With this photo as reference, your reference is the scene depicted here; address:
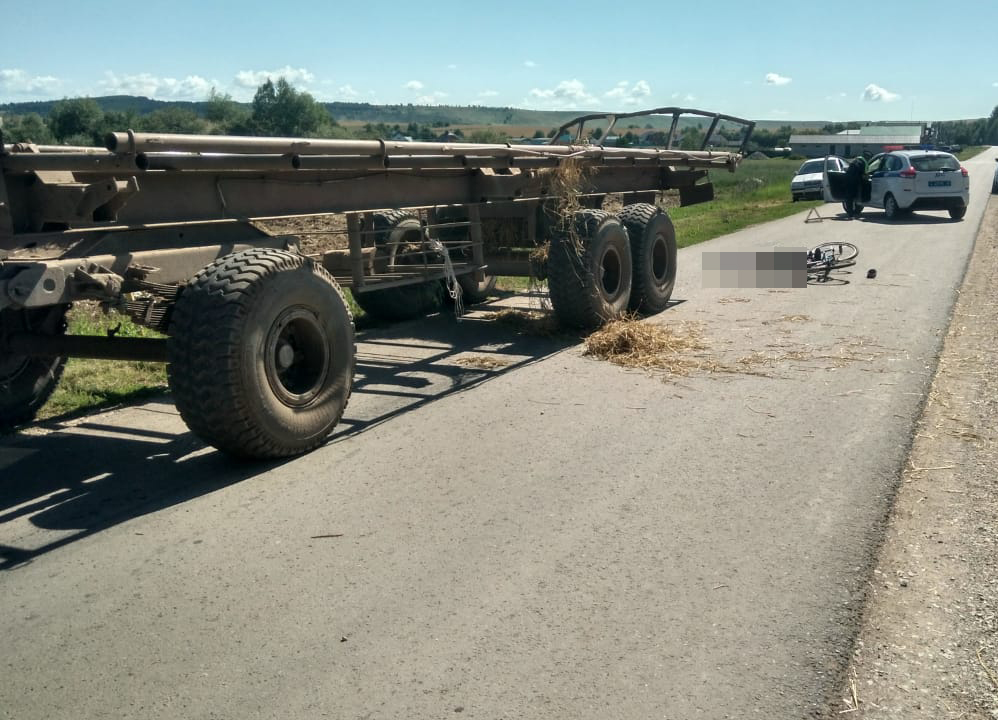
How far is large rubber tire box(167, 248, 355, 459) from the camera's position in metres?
5.27

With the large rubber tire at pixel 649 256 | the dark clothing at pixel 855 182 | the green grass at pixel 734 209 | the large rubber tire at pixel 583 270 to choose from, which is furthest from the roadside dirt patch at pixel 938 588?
the dark clothing at pixel 855 182

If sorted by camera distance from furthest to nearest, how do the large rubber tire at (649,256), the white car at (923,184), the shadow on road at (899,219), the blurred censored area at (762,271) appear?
the white car at (923,184) < the shadow on road at (899,219) < the blurred censored area at (762,271) < the large rubber tire at (649,256)

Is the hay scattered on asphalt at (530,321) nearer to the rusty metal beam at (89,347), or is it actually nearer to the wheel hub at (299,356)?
the wheel hub at (299,356)

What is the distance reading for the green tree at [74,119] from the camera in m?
25.1

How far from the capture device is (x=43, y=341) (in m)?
6.32

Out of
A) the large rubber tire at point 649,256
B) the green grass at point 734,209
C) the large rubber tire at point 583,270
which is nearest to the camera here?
the large rubber tire at point 583,270

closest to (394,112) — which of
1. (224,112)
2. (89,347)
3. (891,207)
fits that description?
(224,112)

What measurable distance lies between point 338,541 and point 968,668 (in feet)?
9.19

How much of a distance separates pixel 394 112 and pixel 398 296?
237 ft

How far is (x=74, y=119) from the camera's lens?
2611 cm

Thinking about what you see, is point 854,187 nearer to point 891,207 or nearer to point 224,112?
point 891,207

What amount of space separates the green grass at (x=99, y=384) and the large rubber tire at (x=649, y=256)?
205 inches

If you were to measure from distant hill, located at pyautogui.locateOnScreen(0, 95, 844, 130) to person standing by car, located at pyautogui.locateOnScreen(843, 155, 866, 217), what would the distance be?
280 cm

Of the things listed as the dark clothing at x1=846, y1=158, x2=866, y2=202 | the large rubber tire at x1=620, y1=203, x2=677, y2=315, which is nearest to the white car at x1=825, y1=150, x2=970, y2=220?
the dark clothing at x1=846, y1=158, x2=866, y2=202
